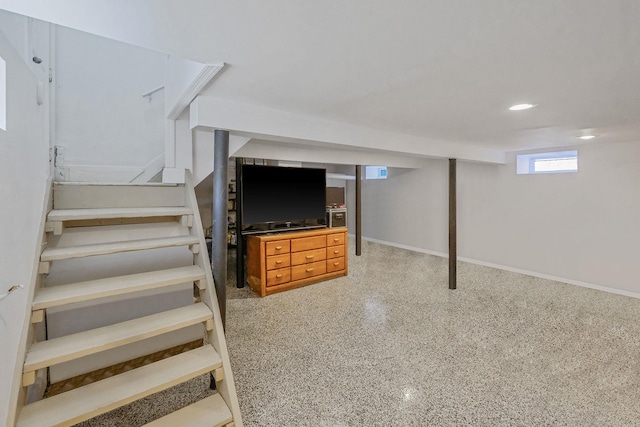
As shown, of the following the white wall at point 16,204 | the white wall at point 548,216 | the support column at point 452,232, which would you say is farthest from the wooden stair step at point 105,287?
the white wall at point 548,216

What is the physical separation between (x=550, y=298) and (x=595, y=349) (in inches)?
50.7

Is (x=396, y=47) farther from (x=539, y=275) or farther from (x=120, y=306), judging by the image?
(x=539, y=275)

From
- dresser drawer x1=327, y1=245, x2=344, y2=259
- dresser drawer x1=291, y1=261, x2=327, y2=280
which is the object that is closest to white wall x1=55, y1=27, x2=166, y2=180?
dresser drawer x1=291, y1=261, x2=327, y2=280

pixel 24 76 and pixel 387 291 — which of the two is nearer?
pixel 24 76

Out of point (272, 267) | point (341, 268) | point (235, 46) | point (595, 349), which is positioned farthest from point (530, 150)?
point (235, 46)

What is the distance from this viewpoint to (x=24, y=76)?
143 cm

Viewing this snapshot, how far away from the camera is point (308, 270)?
4.26 metres

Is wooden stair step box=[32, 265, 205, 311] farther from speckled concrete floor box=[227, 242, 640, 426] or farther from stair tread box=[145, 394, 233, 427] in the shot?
speckled concrete floor box=[227, 242, 640, 426]

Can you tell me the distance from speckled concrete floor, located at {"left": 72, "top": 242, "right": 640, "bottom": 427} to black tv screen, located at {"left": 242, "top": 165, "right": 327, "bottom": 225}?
3.58 ft

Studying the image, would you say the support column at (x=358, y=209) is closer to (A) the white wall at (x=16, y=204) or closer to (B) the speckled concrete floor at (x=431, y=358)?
(B) the speckled concrete floor at (x=431, y=358)

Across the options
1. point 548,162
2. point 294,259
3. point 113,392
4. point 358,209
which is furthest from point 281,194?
point 548,162

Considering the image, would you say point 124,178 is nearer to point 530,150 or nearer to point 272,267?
point 272,267

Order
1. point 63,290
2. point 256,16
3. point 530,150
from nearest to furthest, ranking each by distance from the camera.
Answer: point 256,16 → point 63,290 → point 530,150

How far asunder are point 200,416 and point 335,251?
3111 millimetres
